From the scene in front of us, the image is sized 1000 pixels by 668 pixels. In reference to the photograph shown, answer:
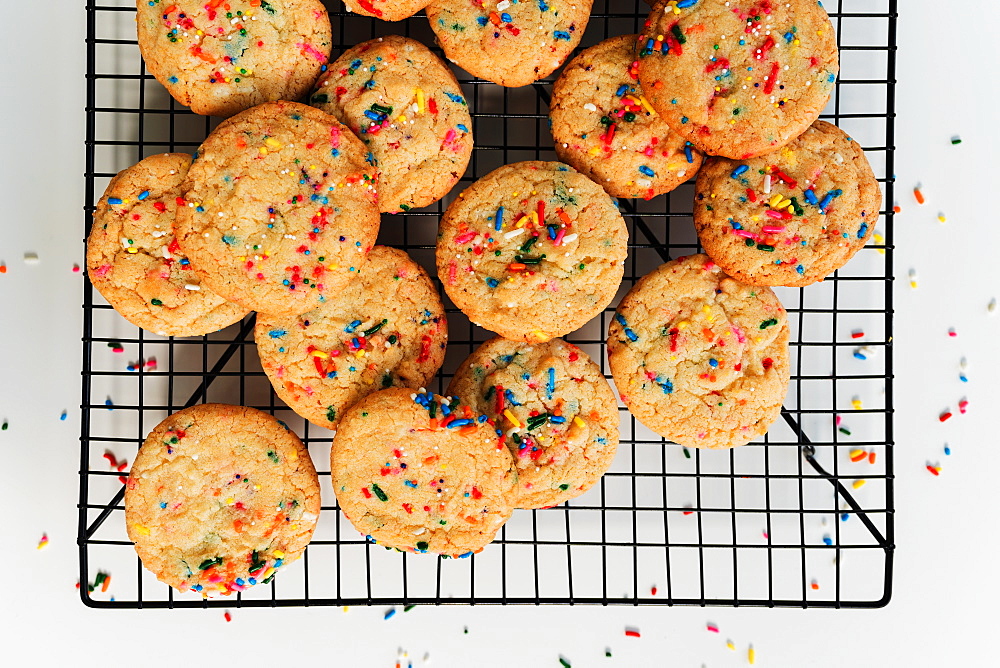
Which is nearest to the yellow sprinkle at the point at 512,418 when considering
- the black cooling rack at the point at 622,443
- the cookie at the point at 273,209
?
the black cooling rack at the point at 622,443

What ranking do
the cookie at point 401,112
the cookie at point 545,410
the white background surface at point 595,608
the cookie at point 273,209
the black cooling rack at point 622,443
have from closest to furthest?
the cookie at point 273,209, the cookie at point 401,112, the cookie at point 545,410, the black cooling rack at point 622,443, the white background surface at point 595,608

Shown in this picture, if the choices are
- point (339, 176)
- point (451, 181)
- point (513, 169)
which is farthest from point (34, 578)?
point (513, 169)

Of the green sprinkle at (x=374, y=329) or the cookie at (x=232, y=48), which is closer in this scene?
the cookie at (x=232, y=48)

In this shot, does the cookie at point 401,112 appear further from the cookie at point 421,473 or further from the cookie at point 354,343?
the cookie at point 421,473

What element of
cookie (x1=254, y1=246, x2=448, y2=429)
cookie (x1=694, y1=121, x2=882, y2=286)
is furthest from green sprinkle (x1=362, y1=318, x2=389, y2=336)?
cookie (x1=694, y1=121, x2=882, y2=286)

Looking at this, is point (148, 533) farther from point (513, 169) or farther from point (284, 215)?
A: point (513, 169)

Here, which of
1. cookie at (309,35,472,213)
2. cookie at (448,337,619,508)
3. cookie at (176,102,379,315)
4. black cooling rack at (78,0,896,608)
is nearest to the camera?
cookie at (176,102,379,315)

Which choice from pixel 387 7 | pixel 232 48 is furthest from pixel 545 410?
pixel 232 48

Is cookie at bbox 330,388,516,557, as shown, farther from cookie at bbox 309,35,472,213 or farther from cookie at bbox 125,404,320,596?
cookie at bbox 309,35,472,213
